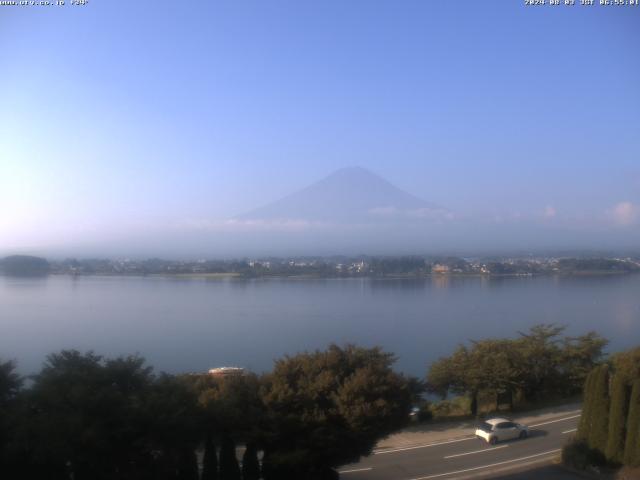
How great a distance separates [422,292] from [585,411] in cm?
2406

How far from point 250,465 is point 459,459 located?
2935 millimetres

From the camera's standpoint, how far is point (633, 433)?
5.57m

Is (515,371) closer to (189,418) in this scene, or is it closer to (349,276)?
(189,418)

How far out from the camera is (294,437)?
498cm

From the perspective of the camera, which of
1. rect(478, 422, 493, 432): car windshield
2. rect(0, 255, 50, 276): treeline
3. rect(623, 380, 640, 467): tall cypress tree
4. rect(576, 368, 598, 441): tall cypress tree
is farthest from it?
rect(0, 255, 50, 276): treeline

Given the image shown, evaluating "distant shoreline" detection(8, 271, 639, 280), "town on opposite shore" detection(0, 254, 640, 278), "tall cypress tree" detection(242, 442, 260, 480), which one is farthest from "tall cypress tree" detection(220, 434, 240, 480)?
"town on opposite shore" detection(0, 254, 640, 278)

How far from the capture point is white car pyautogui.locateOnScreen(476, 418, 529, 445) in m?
7.27

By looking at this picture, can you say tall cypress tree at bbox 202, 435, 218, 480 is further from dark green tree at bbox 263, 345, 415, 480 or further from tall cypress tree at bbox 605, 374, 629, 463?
tall cypress tree at bbox 605, 374, 629, 463

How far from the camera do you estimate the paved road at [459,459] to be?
242 inches

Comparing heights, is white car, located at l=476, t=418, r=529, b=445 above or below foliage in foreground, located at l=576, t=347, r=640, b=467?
below

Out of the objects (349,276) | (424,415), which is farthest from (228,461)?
(349,276)

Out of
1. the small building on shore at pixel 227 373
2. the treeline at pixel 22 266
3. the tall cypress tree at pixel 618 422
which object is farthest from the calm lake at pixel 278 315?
the tall cypress tree at pixel 618 422

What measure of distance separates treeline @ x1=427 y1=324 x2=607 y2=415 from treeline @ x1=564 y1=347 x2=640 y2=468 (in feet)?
10.8

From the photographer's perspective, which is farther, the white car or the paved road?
the white car
